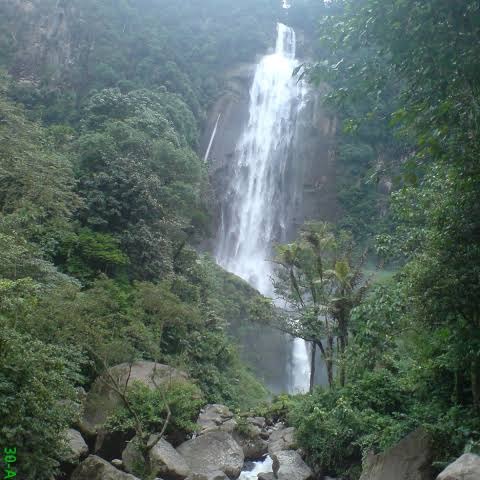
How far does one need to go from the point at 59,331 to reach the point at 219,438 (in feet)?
14.0

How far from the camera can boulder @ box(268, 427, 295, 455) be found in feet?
39.2

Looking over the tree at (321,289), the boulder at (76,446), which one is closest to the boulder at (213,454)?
the boulder at (76,446)

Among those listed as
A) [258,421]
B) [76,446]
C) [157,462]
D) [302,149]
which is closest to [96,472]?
[76,446]

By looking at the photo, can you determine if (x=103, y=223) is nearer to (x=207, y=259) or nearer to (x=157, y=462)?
(x=207, y=259)

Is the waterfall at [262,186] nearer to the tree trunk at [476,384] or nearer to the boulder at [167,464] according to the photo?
the boulder at [167,464]

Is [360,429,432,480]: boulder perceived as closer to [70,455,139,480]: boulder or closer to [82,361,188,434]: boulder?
[70,455,139,480]: boulder

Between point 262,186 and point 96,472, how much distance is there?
26.3 m

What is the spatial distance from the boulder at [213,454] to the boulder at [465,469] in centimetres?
617

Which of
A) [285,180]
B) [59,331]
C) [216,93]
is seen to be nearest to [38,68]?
[216,93]

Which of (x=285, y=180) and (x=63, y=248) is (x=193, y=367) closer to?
(x=63, y=248)

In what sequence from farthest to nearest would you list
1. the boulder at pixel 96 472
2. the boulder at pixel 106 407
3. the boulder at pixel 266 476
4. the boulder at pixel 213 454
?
1. the boulder at pixel 213 454
2. the boulder at pixel 266 476
3. the boulder at pixel 106 407
4. the boulder at pixel 96 472

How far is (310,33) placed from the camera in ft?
149

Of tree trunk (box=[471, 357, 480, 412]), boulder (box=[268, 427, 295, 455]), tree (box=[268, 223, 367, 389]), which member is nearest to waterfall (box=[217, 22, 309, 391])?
tree (box=[268, 223, 367, 389])

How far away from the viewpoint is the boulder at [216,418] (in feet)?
42.4
